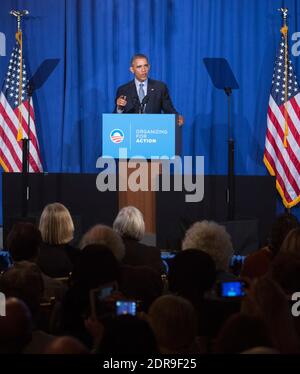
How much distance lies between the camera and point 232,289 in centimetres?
353

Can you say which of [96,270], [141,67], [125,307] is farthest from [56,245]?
[141,67]

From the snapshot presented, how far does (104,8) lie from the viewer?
1038cm

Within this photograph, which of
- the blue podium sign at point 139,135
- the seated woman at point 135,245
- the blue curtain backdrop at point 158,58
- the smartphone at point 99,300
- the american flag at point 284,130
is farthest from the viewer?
the blue curtain backdrop at point 158,58

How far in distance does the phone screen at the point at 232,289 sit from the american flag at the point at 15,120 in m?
6.61

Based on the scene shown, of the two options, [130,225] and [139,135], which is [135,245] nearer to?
[130,225]

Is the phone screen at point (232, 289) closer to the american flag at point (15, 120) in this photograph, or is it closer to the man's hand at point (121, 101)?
the man's hand at point (121, 101)

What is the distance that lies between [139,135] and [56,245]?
2943mm

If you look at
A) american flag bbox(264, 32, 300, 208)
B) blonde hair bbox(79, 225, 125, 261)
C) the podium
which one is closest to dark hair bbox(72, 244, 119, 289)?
blonde hair bbox(79, 225, 125, 261)

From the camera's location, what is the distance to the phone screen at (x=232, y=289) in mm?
3526

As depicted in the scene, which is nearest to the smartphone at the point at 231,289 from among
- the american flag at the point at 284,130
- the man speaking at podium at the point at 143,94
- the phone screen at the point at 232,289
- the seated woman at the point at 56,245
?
the phone screen at the point at 232,289

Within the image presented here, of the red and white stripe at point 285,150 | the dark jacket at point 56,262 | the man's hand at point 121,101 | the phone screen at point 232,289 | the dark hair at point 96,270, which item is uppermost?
the man's hand at point 121,101

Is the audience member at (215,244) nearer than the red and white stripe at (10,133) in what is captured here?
Yes

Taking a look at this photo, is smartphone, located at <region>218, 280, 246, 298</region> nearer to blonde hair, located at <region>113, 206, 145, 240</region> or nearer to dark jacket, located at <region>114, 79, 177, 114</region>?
blonde hair, located at <region>113, 206, 145, 240</region>

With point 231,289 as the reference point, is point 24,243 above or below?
above
